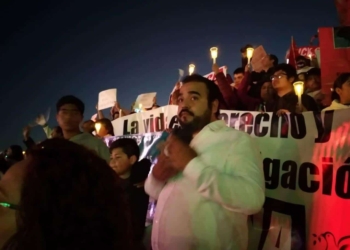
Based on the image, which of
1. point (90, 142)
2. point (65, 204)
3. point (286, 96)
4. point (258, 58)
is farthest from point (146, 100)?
point (65, 204)

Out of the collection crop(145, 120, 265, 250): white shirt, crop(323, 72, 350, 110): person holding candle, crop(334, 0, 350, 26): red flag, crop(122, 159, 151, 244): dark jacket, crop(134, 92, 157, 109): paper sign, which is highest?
crop(334, 0, 350, 26): red flag

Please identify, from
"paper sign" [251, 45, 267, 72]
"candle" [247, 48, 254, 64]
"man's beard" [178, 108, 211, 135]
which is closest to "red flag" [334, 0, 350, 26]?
"paper sign" [251, 45, 267, 72]

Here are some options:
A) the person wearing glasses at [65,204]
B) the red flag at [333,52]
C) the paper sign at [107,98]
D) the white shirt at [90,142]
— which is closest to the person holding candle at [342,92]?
the red flag at [333,52]

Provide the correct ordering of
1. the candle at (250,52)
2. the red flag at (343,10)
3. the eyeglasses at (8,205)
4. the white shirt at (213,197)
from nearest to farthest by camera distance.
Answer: the eyeglasses at (8,205) → the white shirt at (213,197) → the candle at (250,52) → the red flag at (343,10)

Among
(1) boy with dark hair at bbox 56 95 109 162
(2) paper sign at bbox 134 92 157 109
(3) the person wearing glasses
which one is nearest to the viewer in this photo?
(3) the person wearing glasses

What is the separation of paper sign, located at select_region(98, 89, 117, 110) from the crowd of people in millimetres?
1704

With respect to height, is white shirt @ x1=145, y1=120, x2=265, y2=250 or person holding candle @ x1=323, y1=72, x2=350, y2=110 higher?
person holding candle @ x1=323, y1=72, x2=350, y2=110

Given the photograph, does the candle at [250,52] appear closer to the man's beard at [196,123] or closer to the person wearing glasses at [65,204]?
the man's beard at [196,123]

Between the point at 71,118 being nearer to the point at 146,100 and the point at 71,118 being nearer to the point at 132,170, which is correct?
the point at 132,170

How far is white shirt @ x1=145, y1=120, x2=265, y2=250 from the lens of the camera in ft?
7.86

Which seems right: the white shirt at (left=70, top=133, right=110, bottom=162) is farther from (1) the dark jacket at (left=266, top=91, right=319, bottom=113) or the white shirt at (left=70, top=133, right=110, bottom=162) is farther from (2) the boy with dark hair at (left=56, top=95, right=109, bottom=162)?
(1) the dark jacket at (left=266, top=91, right=319, bottom=113)

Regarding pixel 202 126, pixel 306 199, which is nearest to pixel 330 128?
pixel 306 199

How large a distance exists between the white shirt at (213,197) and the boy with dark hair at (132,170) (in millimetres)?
1114

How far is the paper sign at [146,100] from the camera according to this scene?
789 cm
